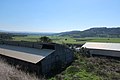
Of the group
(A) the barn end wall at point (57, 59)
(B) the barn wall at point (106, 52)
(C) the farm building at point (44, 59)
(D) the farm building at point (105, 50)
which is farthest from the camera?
(D) the farm building at point (105, 50)

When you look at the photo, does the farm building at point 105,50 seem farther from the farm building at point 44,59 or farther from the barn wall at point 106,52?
the farm building at point 44,59

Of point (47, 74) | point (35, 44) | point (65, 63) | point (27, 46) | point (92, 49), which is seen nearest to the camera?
point (47, 74)

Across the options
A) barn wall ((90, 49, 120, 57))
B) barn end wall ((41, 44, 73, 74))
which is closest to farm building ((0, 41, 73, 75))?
barn end wall ((41, 44, 73, 74))

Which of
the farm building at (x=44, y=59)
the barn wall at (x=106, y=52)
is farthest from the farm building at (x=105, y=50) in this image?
the farm building at (x=44, y=59)

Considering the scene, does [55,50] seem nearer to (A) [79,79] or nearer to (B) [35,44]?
(B) [35,44]

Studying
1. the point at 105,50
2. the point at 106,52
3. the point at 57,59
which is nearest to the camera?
the point at 57,59

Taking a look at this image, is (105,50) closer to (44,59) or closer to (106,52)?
(106,52)

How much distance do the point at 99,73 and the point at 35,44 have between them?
1426cm

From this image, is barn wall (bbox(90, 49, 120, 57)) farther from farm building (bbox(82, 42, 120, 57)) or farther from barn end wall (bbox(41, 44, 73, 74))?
barn end wall (bbox(41, 44, 73, 74))

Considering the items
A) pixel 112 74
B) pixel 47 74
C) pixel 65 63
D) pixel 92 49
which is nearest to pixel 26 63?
pixel 47 74

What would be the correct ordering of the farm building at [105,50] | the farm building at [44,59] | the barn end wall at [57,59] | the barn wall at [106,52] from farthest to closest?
1. the farm building at [105,50]
2. the barn wall at [106,52]
3. the barn end wall at [57,59]
4. the farm building at [44,59]

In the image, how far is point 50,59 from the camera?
25125mm

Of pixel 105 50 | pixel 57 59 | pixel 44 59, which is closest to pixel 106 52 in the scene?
pixel 105 50

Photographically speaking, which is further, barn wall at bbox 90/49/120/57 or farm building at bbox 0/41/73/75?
barn wall at bbox 90/49/120/57
